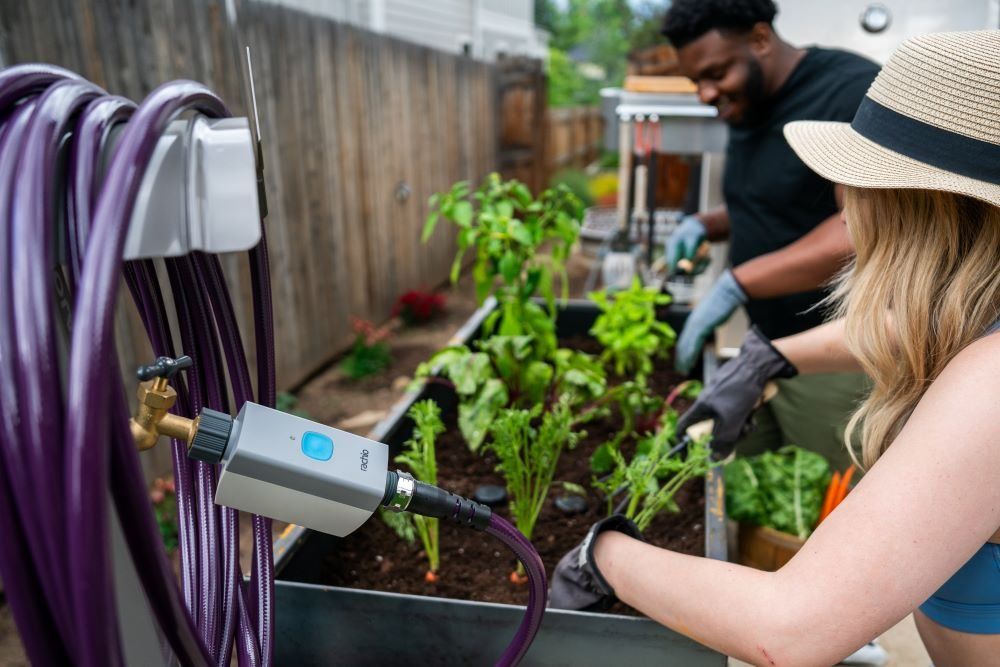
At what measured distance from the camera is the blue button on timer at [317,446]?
0.74 metres

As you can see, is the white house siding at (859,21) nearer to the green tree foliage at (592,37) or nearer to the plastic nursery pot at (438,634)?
the plastic nursery pot at (438,634)

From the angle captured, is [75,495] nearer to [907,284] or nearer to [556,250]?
[907,284]

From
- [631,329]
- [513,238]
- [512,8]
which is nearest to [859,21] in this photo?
[631,329]

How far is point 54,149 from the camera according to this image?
534 mm

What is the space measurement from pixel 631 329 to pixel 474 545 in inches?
47.1

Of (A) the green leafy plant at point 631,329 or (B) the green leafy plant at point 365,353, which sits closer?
(A) the green leafy plant at point 631,329

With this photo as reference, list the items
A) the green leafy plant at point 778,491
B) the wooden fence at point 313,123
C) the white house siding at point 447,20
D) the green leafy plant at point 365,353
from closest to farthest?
the green leafy plant at point 778,491, the wooden fence at point 313,123, the green leafy plant at point 365,353, the white house siding at point 447,20

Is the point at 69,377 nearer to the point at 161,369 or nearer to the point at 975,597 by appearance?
the point at 161,369

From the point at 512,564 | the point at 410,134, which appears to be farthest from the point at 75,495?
the point at 410,134

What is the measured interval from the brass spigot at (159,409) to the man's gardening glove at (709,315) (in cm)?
219

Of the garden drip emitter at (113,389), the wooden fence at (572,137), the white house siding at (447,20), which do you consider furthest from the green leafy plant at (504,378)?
the wooden fence at (572,137)

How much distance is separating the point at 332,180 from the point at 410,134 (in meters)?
1.65

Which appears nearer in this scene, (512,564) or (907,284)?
(907,284)

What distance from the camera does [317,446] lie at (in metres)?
0.76
